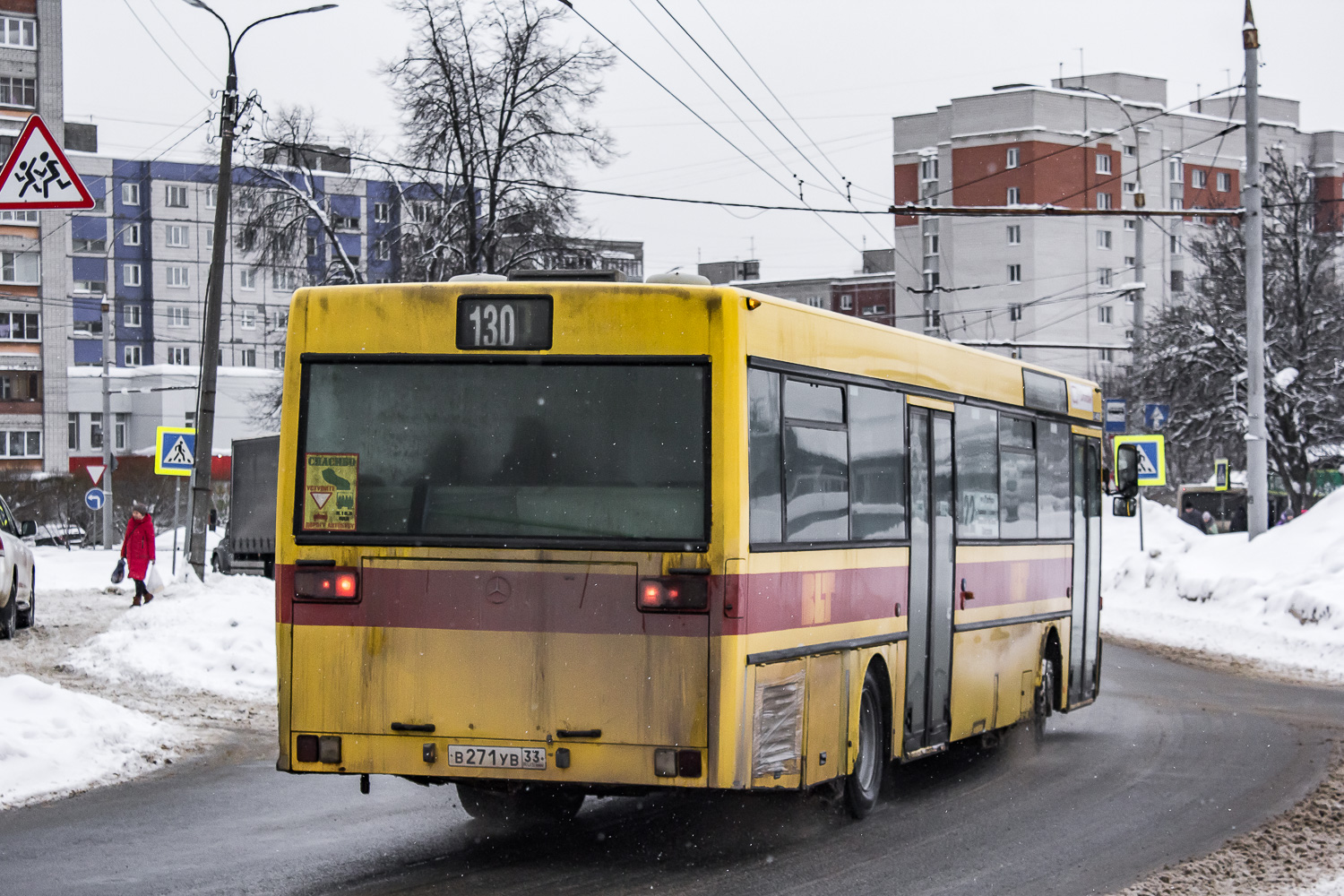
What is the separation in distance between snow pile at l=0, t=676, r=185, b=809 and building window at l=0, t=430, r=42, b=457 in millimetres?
74009

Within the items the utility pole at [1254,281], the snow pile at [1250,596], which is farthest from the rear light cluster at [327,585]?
the utility pole at [1254,281]

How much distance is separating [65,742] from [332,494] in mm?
4797

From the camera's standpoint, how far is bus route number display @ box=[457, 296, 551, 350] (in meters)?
8.02

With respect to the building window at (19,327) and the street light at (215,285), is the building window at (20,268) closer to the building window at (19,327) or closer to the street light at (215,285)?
the building window at (19,327)

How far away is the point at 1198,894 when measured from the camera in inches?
296

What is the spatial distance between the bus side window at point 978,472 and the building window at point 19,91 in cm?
7608

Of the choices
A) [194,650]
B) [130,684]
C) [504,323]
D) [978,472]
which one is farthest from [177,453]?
[504,323]

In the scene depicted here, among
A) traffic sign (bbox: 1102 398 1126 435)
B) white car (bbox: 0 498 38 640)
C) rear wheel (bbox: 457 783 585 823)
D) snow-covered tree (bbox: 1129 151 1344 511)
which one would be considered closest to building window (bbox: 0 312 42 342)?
snow-covered tree (bbox: 1129 151 1344 511)

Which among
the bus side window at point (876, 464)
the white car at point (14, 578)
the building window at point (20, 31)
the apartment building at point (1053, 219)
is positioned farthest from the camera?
the apartment building at point (1053, 219)

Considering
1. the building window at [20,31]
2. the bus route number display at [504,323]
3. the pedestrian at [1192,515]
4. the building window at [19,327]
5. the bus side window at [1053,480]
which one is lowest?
the pedestrian at [1192,515]

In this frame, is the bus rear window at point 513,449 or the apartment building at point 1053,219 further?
the apartment building at point 1053,219

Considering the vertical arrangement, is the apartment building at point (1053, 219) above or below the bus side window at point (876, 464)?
above

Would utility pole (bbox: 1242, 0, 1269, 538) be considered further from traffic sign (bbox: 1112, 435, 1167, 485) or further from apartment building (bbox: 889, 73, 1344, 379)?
apartment building (bbox: 889, 73, 1344, 379)

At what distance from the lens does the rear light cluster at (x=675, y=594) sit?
770cm
